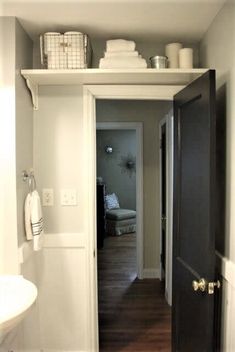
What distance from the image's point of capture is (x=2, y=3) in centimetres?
177

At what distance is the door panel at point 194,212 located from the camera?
1.67m

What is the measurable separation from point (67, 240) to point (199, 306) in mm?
1015

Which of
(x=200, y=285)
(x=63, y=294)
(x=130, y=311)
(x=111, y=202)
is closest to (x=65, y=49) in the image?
(x=200, y=285)

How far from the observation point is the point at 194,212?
6.24 ft

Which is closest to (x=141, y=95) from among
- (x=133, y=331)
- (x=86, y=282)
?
(x=86, y=282)

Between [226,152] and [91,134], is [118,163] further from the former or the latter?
[226,152]

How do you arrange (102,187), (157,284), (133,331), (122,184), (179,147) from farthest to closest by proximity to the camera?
(122,184) → (102,187) → (157,284) → (133,331) → (179,147)

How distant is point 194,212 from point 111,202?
5288 mm

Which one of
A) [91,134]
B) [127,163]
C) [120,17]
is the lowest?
[127,163]

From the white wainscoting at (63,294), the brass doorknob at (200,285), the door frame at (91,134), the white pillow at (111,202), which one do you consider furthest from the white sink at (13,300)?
the white pillow at (111,202)

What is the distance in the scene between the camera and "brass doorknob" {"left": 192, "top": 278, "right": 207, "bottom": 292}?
5.62 feet

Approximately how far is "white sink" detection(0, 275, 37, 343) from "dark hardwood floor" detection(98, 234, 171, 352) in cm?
128

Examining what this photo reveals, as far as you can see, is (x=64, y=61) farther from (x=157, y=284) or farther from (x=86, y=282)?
(x=157, y=284)

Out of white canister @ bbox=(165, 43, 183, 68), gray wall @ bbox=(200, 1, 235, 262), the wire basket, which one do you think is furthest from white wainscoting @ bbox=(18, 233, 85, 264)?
white canister @ bbox=(165, 43, 183, 68)
